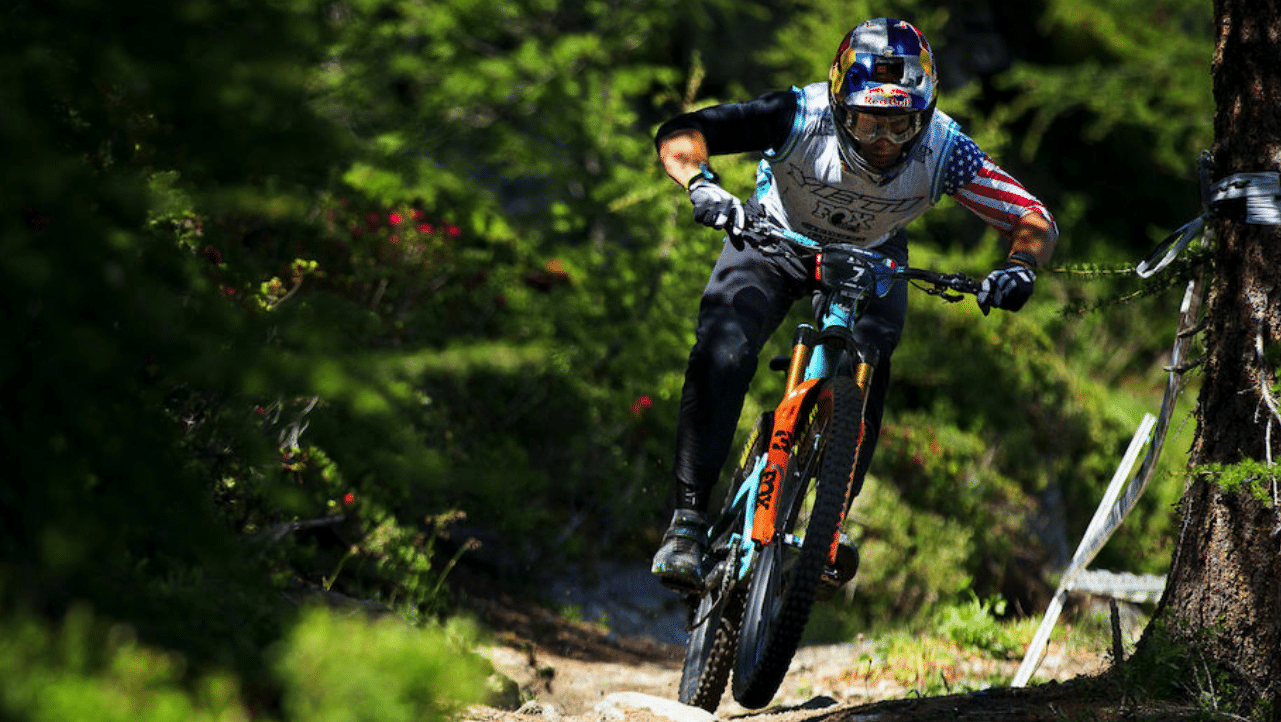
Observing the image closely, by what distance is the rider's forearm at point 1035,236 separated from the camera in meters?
4.04

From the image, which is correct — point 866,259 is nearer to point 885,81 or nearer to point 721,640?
point 885,81

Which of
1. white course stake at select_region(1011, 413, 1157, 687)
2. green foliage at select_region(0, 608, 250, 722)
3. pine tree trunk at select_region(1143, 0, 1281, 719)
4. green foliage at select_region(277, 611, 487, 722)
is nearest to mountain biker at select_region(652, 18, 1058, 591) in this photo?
pine tree trunk at select_region(1143, 0, 1281, 719)

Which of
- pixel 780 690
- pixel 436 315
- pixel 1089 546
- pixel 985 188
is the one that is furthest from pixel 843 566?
pixel 436 315

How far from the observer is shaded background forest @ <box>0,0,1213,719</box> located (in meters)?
1.78

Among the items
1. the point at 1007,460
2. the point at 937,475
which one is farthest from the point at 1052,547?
the point at 937,475

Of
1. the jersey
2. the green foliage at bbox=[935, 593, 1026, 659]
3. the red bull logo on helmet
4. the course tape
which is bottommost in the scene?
the green foliage at bbox=[935, 593, 1026, 659]

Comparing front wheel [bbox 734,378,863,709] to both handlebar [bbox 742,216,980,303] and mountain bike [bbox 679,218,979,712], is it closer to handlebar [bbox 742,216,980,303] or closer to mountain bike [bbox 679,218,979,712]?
mountain bike [bbox 679,218,979,712]

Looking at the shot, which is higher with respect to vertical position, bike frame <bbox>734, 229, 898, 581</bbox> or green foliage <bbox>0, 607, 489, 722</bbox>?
bike frame <bbox>734, 229, 898, 581</bbox>

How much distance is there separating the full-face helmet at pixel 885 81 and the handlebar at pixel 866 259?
1.48ft

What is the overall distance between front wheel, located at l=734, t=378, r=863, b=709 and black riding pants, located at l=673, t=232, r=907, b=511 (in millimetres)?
307

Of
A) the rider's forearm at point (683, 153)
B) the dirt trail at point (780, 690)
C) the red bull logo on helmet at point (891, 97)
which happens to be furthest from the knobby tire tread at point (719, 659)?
the red bull logo on helmet at point (891, 97)

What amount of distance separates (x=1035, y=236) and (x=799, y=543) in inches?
52.8

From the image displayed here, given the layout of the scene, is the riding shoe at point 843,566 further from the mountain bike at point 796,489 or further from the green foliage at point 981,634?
the green foliage at point 981,634

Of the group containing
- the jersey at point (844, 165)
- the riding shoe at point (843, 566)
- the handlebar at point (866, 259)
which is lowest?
the riding shoe at point (843, 566)
